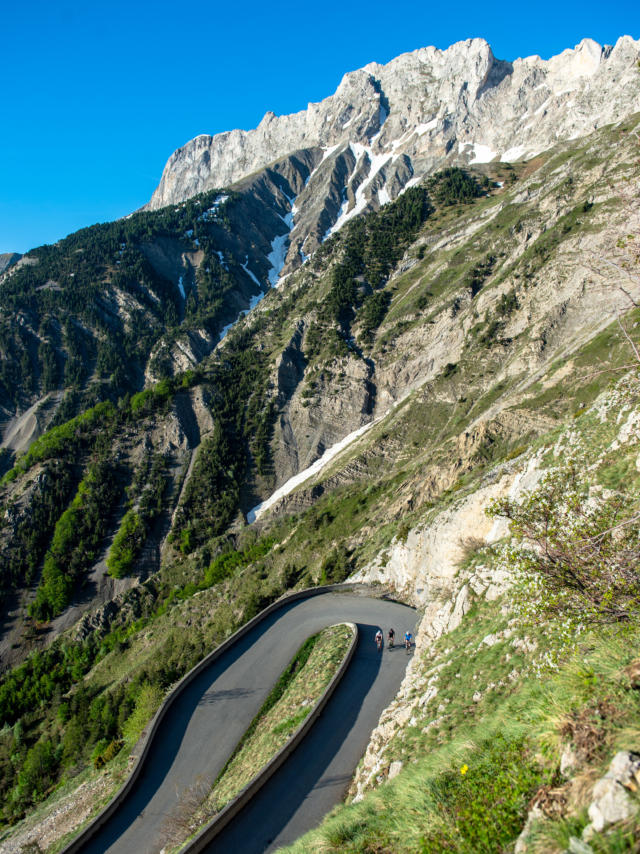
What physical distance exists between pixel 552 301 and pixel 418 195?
8091cm

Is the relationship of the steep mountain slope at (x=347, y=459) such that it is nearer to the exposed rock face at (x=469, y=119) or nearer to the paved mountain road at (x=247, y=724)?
the paved mountain road at (x=247, y=724)

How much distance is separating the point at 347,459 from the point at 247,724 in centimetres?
4989

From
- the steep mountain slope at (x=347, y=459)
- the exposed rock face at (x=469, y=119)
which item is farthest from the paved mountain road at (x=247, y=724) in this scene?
the exposed rock face at (x=469, y=119)

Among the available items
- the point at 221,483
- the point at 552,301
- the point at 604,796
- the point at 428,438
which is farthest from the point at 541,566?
the point at 221,483

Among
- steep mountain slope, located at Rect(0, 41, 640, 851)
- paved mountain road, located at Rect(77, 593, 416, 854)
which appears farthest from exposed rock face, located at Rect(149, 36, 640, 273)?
paved mountain road, located at Rect(77, 593, 416, 854)

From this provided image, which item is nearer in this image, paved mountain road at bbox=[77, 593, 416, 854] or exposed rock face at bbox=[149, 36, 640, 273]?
paved mountain road at bbox=[77, 593, 416, 854]

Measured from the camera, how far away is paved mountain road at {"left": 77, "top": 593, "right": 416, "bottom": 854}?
1144 cm

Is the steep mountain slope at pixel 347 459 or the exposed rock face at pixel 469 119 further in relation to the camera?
the exposed rock face at pixel 469 119

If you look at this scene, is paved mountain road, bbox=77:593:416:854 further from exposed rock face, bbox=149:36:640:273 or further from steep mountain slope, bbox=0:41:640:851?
exposed rock face, bbox=149:36:640:273

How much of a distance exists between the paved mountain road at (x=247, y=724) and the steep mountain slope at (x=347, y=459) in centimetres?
196

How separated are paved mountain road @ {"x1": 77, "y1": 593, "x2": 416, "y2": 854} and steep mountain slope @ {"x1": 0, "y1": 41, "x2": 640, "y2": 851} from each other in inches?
77.3

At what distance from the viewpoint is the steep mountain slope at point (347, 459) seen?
13867mm

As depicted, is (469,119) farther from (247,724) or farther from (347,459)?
(247,724)

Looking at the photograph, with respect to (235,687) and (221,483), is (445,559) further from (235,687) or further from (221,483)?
(221,483)
